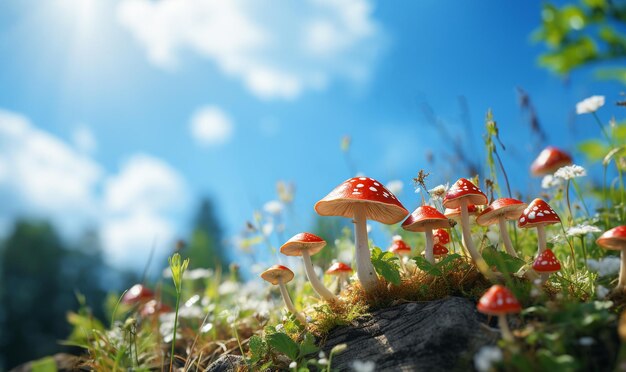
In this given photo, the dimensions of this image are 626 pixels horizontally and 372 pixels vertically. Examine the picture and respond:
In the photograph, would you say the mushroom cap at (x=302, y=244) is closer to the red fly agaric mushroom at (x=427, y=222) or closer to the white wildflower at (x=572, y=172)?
the red fly agaric mushroom at (x=427, y=222)

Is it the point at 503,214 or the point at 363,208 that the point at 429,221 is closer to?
the point at 363,208

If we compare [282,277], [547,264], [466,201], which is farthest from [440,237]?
[282,277]

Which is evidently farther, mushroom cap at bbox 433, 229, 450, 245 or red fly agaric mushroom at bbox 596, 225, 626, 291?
mushroom cap at bbox 433, 229, 450, 245

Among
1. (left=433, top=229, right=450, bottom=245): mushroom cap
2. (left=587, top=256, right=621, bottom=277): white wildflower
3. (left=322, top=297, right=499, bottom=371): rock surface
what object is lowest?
(left=322, top=297, right=499, bottom=371): rock surface

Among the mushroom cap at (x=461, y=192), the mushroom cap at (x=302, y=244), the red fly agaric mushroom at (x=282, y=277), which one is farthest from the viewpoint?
the red fly agaric mushroom at (x=282, y=277)

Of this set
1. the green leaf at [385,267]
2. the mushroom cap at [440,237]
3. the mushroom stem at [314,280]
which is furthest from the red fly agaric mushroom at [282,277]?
the mushroom cap at [440,237]

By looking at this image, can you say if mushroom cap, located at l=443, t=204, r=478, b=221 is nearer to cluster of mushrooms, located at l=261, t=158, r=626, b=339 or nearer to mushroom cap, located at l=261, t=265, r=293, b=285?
cluster of mushrooms, located at l=261, t=158, r=626, b=339

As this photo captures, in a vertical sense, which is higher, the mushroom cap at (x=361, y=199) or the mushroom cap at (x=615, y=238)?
the mushroom cap at (x=361, y=199)

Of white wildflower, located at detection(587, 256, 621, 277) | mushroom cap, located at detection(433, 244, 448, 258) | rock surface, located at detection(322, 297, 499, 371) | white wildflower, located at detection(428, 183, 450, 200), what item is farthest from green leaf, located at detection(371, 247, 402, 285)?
white wildflower, located at detection(587, 256, 621, 277)
